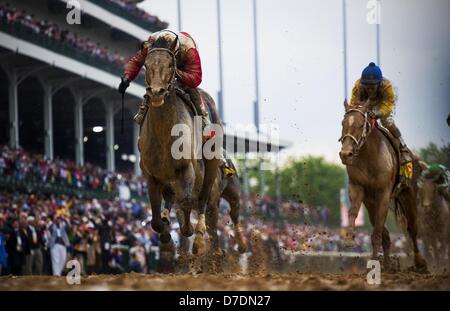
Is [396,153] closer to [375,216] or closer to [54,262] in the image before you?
[375,216]

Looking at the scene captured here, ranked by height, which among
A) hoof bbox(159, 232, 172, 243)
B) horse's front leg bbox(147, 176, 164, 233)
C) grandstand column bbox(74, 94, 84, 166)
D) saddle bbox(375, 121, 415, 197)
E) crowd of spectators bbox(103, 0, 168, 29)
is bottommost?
hoof bbox(159, 232, 172, 243)

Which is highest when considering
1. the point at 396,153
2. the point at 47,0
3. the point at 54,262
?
the point at 47,0

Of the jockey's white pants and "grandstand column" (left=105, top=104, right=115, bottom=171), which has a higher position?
"grandstand column" (left=105, top=104, right=115, bottom=171)

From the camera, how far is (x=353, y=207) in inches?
486

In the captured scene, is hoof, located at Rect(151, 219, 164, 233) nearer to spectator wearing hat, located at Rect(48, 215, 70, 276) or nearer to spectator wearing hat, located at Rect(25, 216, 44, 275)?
spectator wearing hat, located at Rect(25, 216, 44, 275)

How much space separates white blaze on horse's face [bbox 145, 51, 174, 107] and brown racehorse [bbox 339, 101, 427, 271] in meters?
2.68

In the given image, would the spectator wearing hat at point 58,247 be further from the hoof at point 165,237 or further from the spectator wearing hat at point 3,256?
the hoof at point 165,237

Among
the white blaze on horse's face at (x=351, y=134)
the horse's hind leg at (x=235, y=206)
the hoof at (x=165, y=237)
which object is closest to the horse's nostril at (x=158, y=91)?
the hoof at (x=165, y=237)

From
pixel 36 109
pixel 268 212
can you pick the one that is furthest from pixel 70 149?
pixel 268 212

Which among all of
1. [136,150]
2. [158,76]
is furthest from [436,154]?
[136,150]

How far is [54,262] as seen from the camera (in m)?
20.4

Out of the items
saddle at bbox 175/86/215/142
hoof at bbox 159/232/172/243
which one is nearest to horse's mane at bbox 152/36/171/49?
saddle at bbox 175/86/215/142

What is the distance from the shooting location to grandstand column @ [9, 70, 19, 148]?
28.6m

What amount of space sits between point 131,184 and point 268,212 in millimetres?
6767
